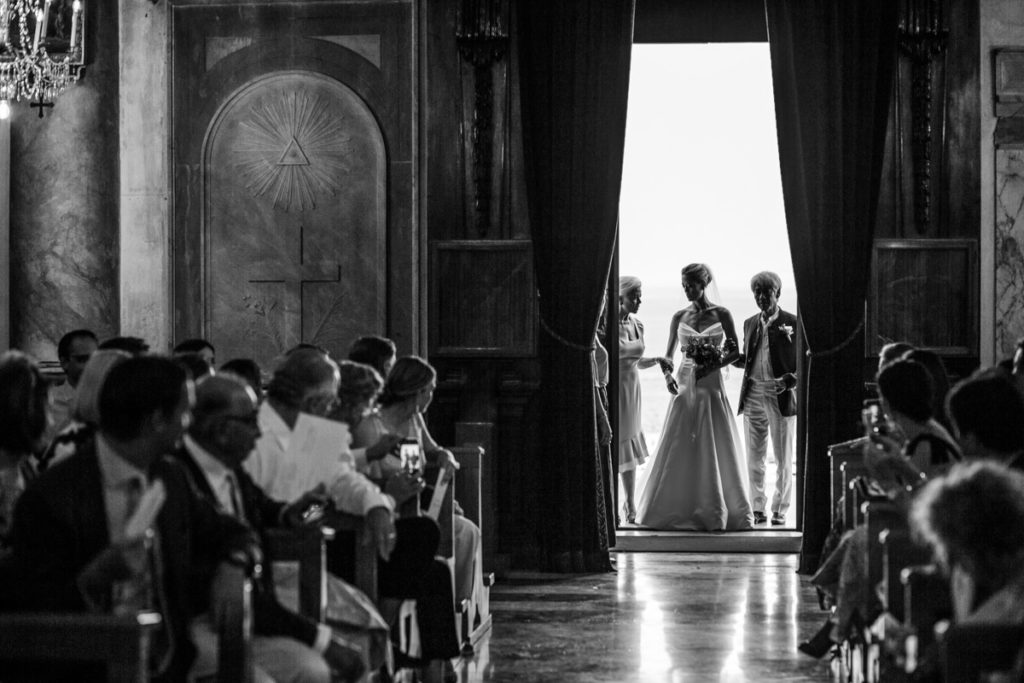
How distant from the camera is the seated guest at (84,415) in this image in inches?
194

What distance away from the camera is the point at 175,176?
29.0 ft

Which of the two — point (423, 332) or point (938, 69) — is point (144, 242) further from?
point (938, 69)

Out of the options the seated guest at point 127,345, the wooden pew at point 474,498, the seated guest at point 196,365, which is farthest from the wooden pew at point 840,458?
the seated guest at point 127,345

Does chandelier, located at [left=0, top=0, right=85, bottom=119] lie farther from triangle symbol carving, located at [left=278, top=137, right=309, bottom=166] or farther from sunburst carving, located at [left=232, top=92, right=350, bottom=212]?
triangle symbol carving, located at [left=278, top=137, right=309, bottom=166]

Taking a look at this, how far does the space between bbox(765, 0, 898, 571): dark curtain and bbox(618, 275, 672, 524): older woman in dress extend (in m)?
2.15

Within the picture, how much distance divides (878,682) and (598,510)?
4322mm

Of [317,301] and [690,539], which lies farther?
[690,539]

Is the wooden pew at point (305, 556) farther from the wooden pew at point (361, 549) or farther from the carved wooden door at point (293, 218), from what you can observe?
the carved wooden door at point (293, 218)

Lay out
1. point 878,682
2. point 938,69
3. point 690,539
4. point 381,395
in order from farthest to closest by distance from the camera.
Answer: point 690,539 < point 938,69 < point 381,395 < point 878,682

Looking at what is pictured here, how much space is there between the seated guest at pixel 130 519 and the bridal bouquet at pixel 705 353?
6.92m

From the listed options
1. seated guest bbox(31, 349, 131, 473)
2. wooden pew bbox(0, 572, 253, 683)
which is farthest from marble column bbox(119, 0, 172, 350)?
wooden pew bbox(0, 572, 253, 683)

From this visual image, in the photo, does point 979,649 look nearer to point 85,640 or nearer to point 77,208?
point 85,640

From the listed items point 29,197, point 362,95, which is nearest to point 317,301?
point 362,95

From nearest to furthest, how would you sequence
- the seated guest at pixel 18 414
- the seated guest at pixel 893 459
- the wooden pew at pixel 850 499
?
the seated guest at pixel 18 414 < the seated guest at pixel 893 459 < the wooden pew at pixel 850 499
